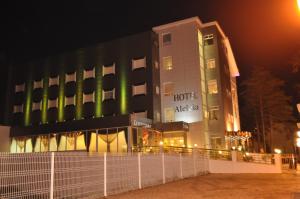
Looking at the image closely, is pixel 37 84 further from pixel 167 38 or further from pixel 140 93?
pixel 167 38

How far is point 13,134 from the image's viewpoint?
33.8 meters

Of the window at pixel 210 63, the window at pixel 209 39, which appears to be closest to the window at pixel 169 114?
the window at pixel 210 63

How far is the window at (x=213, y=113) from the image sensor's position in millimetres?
34444

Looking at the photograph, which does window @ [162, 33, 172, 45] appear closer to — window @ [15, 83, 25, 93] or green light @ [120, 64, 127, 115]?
green light @ [120, 64, 127, 115]

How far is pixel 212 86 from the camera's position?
117 feet

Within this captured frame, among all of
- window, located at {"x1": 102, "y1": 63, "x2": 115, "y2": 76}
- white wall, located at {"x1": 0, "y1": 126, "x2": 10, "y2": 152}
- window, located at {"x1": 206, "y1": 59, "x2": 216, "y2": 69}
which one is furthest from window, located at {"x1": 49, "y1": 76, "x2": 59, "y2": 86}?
window, located at {"x1": 206, "y1": 59, "x2": 216, "y2": 69}

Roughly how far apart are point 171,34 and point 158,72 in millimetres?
4454

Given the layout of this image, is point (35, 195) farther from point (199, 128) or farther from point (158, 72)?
point (158, 72)

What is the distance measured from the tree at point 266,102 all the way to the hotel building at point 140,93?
8.23 meters

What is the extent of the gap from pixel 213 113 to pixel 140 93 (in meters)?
7.84

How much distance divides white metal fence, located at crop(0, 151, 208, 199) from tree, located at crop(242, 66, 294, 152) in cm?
3378

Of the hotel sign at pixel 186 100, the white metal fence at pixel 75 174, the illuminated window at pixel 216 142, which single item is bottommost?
the white metal fence at pixel 75 174

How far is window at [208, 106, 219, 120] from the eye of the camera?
34.4 m

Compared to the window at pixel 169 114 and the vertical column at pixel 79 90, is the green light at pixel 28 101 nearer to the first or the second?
the vertical column at pixel 79 90
